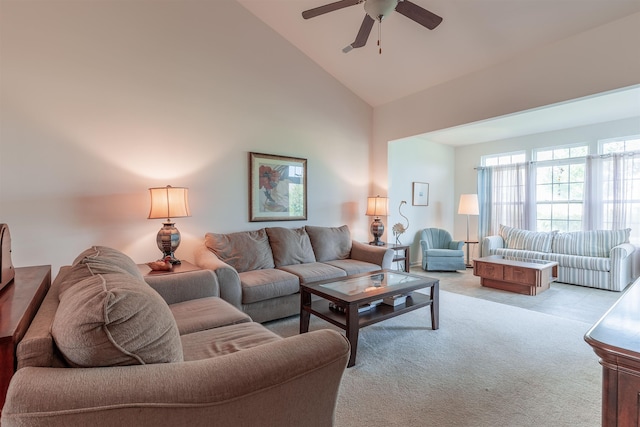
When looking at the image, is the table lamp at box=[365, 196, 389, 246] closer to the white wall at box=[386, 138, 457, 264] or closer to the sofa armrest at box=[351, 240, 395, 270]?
the white wall at box=[386, 138, 457, 264]

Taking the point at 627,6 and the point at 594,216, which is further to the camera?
the point at 594,216

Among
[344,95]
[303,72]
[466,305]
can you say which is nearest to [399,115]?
[344,95]

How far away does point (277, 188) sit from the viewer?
396 centimetres

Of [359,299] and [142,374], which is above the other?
[142,374]

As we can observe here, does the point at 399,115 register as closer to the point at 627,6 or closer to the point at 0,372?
the point at 627,6

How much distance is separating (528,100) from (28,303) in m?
4.16

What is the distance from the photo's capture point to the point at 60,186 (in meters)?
2.70

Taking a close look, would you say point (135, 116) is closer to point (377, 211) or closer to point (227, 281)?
point (227, 281)

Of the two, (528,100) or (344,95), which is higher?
(344,95)

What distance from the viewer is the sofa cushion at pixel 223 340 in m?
1.49

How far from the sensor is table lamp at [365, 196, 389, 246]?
4578mm

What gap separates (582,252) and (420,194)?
2.49m

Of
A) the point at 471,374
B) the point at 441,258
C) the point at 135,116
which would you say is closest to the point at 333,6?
the point at 135,116

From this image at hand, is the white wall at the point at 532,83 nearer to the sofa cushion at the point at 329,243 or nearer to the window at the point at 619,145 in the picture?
the sofa cushion at the point at 329,243
